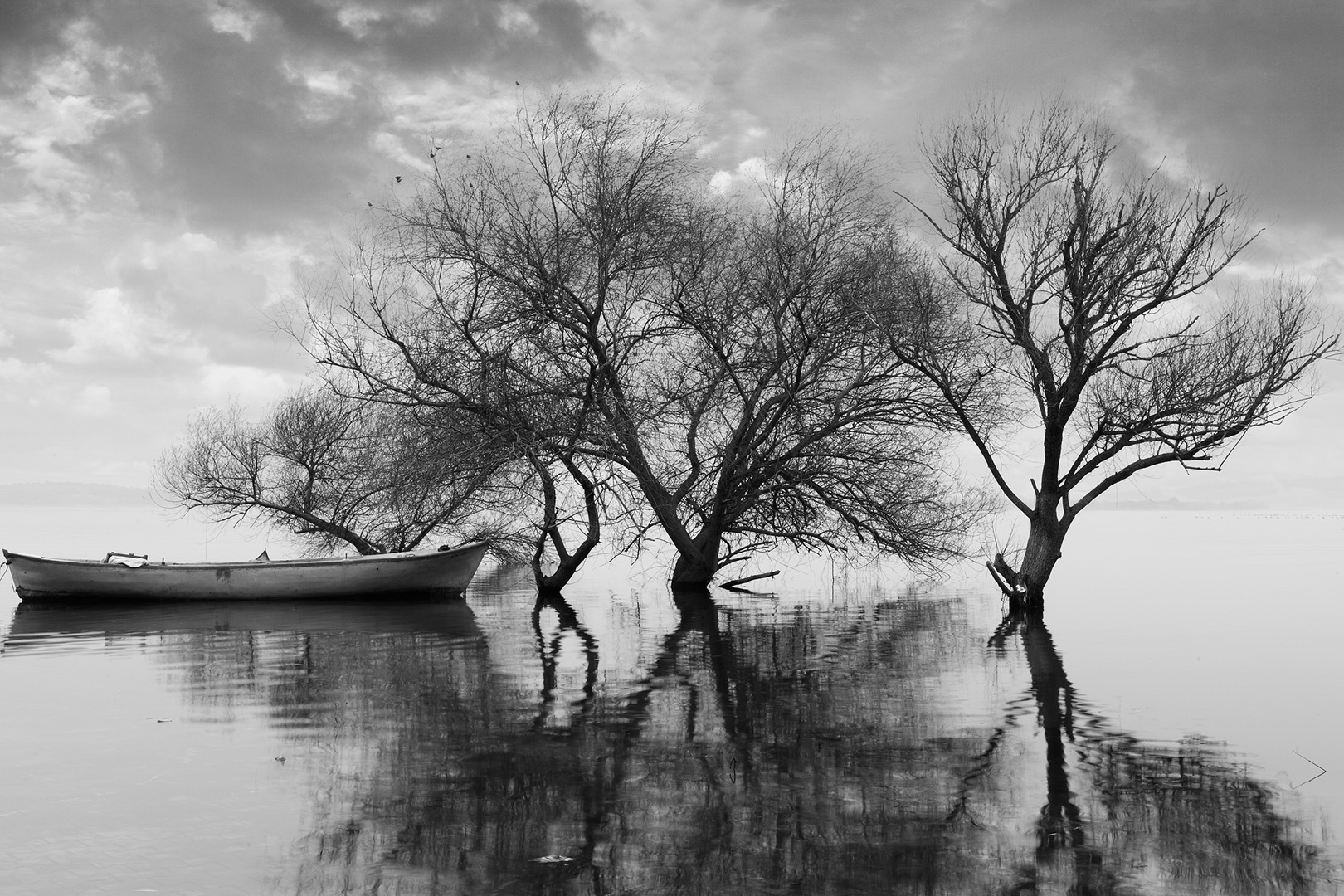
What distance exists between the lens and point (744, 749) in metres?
10.6

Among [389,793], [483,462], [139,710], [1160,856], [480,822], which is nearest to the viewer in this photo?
[1160,856]

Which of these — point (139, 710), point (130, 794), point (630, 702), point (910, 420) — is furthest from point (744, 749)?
point (910, 420)

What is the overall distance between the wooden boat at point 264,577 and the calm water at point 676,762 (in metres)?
8.05

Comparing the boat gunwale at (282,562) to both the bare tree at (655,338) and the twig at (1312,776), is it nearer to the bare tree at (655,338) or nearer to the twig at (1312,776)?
the bare tree at (655,338)

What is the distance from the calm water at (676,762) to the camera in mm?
7086

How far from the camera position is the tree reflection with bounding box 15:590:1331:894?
697cm

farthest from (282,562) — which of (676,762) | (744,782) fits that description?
(744,782)

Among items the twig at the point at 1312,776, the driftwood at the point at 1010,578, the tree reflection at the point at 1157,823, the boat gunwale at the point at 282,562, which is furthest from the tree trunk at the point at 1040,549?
the boat gunwale at the point at 282,562

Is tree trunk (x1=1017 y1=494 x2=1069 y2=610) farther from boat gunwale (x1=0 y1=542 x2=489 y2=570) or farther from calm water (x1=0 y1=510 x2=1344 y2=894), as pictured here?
boat gunwale (x1=0 y1=542 x2=489 y2=570)

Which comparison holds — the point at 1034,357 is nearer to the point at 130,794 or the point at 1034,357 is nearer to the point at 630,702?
the point at 630,702

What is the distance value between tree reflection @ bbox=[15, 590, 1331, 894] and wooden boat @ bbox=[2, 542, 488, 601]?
41.0ft

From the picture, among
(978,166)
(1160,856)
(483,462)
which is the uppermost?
(978,166)

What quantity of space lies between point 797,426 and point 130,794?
66.4 feet

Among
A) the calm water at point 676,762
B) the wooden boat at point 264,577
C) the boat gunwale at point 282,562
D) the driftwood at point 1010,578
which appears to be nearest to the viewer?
the calm water at point 676,762
